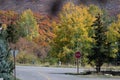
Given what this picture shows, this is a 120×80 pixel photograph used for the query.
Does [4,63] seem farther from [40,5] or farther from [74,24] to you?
[40,5]

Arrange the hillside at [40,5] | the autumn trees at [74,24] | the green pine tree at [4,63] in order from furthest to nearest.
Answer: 1. the green pine tree at [4,63]
2. the autumn trees at [74,24]
3. the hillside at [40,5]

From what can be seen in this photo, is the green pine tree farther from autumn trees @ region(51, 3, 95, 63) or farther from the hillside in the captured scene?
the hillside

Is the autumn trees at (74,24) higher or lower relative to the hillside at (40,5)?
lower

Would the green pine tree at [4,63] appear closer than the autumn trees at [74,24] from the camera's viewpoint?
No

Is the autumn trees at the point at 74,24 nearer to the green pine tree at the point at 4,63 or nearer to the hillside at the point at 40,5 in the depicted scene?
the hillside at the point at 40,5

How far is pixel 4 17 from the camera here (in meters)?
2.20

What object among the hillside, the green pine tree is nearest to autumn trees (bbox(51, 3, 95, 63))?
the hillside

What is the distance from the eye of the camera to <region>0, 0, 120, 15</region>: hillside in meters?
1.99

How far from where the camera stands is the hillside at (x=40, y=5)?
1.99 m

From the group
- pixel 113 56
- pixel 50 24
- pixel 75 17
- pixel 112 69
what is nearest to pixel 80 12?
pixel 75 17

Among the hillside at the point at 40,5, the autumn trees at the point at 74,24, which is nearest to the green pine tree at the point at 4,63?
the autumn trees at the point at 74,24

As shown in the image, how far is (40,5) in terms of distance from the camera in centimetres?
202

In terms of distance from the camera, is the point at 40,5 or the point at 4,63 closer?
the point at 40,5

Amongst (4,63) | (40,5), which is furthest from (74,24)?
(4,63)
